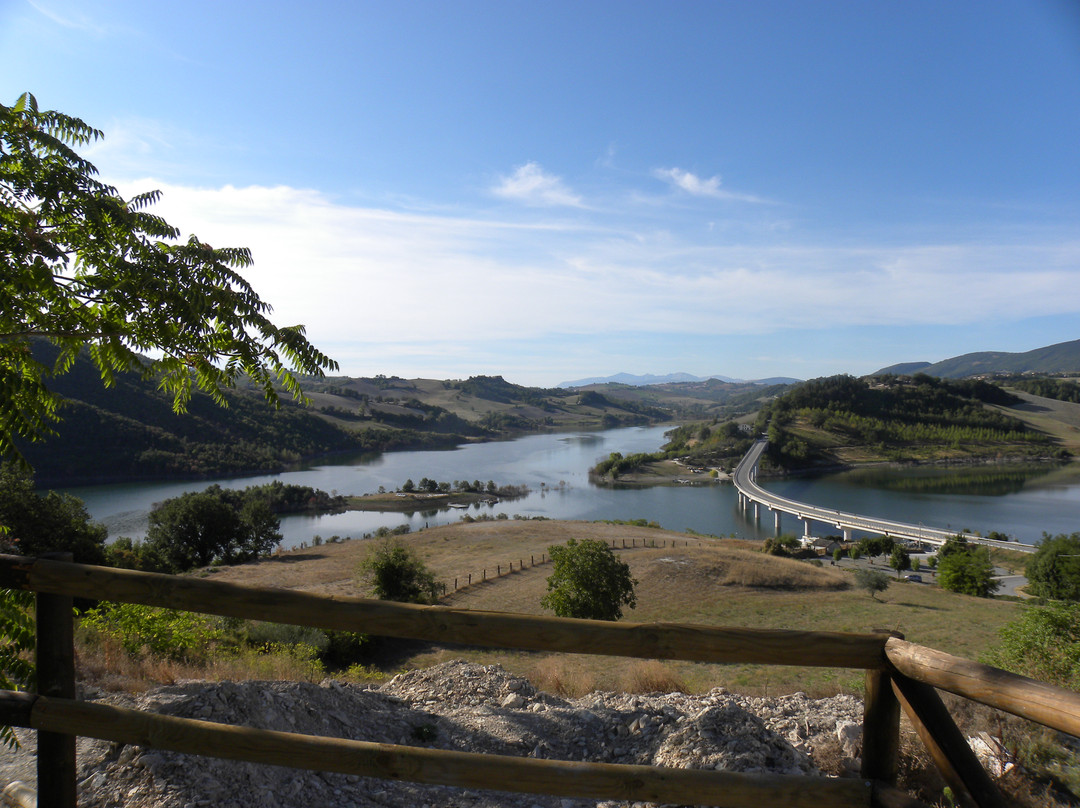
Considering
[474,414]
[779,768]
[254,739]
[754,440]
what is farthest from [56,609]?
[474,414]

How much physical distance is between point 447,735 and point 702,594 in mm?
20578

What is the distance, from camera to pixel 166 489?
59.5 m

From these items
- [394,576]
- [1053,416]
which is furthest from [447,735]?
[1053,416]

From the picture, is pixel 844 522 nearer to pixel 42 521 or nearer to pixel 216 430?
pixel 42 521

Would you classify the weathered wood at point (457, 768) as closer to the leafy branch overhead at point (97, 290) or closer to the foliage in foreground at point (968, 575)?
the leafy branch overhead at point (97, 290)

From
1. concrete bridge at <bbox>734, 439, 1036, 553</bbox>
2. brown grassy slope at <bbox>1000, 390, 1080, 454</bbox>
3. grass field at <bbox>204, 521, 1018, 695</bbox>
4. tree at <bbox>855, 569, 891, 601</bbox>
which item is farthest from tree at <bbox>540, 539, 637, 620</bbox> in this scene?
brown grassy slope at <bbox>1000, 390, 1080, 454</bbox>

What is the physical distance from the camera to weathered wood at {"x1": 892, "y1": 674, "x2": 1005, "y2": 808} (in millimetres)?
1469

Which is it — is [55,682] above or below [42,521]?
above

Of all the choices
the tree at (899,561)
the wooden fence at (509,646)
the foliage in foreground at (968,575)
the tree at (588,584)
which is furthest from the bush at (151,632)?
the tree at (899,561)

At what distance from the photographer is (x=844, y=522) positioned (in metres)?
48.1

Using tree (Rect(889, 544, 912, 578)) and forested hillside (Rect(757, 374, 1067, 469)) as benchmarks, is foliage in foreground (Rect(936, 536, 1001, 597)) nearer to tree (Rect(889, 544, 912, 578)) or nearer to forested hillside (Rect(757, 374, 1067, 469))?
tree (Rect(889, 544, 912, 578))

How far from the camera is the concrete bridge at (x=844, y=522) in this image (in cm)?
4166

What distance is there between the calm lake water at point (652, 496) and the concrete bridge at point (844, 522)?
64.8 inches

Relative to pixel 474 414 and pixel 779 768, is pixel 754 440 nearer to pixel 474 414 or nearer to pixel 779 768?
pixel 474 414
